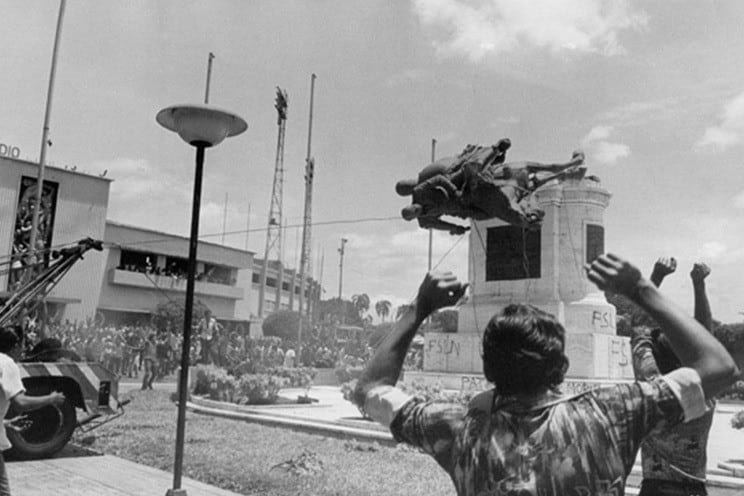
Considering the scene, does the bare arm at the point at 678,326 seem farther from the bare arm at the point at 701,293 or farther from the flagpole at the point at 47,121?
the flagpole at the point at 47,121

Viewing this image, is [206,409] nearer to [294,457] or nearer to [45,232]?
[294,457]

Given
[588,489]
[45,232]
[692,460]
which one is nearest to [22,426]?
[692,460]

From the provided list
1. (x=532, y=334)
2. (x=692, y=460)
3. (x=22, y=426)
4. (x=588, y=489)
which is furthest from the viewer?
(x=22, y=426)

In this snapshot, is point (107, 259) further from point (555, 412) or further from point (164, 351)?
point (555, 412)

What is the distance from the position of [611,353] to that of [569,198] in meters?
3.31

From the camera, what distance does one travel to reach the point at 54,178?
44.0 m

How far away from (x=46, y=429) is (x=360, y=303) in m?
92.7

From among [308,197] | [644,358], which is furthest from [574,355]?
[308,197]

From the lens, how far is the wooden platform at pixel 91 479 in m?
7.03

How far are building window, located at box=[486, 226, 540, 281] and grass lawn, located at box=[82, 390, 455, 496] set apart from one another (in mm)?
5222

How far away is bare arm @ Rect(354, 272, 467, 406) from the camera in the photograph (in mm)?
2123

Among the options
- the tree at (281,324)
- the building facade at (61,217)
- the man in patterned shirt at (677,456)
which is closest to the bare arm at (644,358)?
the man in patterned shirt at (677,456)

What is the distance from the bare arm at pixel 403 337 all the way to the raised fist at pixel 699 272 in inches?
61.2

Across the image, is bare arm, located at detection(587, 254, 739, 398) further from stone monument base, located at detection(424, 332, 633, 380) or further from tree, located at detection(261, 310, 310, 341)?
tree, located at detection(261, 310, 310, 341)
